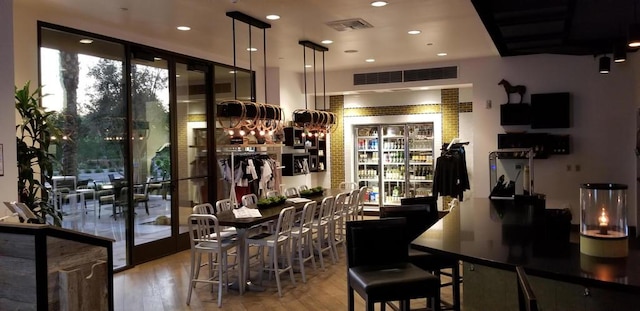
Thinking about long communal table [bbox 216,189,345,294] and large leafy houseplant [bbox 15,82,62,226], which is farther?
long communal table [bbox 216,189,345,294]

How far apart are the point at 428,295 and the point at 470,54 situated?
20.3 ft

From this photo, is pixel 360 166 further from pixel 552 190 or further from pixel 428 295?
pixel 428 295

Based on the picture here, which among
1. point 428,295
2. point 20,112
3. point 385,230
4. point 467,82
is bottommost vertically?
point 428,295

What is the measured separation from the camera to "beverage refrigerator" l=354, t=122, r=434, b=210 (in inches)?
407

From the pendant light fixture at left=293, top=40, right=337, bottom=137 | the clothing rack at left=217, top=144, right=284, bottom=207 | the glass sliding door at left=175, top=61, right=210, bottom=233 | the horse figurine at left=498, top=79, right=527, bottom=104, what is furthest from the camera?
the horse figurine at left=498, top=79, right=527, bottom=104

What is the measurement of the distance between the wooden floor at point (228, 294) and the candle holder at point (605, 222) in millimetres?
2398

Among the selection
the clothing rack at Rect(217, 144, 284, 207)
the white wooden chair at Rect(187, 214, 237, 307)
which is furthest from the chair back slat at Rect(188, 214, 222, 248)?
the clothing rack at Rect(217, 144, 284, 207)

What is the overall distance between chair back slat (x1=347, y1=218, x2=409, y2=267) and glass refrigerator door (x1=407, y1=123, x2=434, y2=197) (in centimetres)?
711

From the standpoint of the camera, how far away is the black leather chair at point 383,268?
2859mm

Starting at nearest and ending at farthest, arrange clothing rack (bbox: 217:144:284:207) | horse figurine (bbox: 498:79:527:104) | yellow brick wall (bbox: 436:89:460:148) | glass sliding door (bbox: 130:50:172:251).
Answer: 1. glass sliding door (bbox: 130:50:172:251)
2. clothing rack (bbox: 217:144:284:207)
3. horse figurine (bbox: 498:79:527:104)
4. yellow brick wall (bbox: 436:89:460:148)

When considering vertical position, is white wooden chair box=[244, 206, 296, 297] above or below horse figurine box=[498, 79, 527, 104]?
below

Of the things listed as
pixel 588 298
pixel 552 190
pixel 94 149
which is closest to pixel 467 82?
pixel 552 190

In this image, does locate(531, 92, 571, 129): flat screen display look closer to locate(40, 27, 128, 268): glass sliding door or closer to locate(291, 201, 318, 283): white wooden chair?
locate(291, 201, 318, 283): white wooden chair

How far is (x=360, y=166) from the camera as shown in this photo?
432 inches
